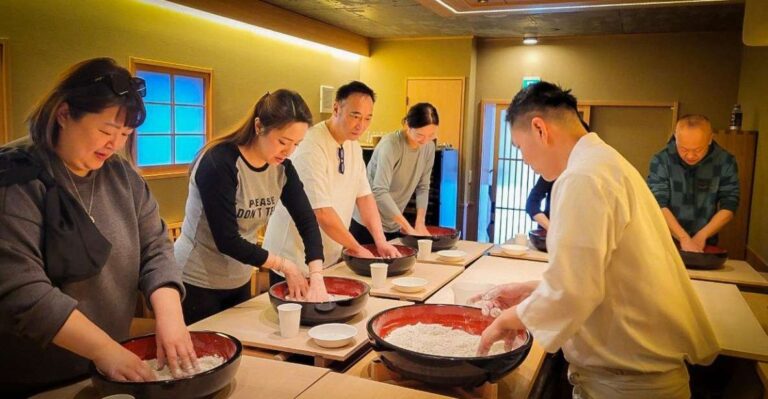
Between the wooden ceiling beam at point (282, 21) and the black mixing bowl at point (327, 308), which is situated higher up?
the wooden ceiling beam at point (282, 21)

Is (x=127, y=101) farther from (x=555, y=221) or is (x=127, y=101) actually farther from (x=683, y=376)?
(x=683, y=376)

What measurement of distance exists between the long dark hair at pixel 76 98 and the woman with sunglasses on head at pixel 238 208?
64 centimetres

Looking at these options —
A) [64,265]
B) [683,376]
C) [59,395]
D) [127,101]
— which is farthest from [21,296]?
[683,376]

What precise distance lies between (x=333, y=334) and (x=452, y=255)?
1.36 metres

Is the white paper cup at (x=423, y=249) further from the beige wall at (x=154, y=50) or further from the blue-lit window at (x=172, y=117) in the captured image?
the blue-lit window at (x=172, y=117)

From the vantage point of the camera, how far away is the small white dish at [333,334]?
5.70 feet

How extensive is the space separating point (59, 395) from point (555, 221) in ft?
4.06

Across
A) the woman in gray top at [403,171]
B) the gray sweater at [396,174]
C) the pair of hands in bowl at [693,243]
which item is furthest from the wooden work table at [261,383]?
the pair of hands in bowl at [693,243]

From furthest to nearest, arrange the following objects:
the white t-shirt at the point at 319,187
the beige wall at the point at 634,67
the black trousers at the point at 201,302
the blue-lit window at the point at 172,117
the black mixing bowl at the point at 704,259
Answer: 1. the beige wall at the point at 634,67
2. the blue-lit window at the point at 172,117
3. the black mixing bowl at the point at 704,259
4. the white t-shirt at the point at 319,187
5. the black trousers at the point at 201,302

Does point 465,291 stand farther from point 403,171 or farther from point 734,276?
point 403,171

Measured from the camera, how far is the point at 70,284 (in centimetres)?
143

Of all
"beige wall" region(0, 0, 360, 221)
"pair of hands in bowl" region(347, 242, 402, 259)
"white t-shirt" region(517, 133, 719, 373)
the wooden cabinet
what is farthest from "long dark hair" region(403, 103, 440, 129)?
the wooden cabinet

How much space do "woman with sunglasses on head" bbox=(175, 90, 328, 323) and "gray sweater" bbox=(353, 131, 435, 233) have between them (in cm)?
131

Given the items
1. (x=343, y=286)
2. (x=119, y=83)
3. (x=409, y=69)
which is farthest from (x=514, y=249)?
(x=409, y=69)
